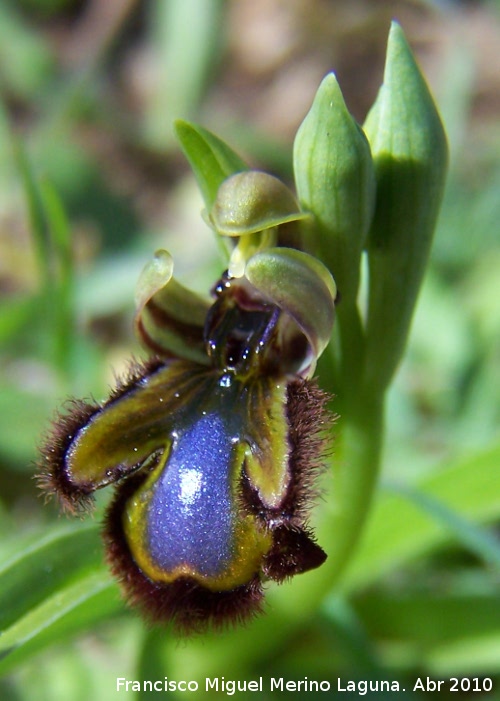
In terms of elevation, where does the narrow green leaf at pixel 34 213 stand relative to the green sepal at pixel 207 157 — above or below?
above

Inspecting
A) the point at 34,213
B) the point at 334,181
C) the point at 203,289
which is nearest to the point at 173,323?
the point at 334,181

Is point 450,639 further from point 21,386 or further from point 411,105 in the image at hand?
point 21,386

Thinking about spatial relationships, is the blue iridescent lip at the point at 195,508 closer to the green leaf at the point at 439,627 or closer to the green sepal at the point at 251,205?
the green sepal at the point at 251,205

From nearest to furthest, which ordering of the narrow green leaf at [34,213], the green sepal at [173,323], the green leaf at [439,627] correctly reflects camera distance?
1. the green sepal at [173,323]
2. the green leaf at [439,627]
3. the narrow green leaf at [34,213]

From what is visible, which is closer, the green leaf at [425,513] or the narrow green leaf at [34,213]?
the green leaf at [425,513]

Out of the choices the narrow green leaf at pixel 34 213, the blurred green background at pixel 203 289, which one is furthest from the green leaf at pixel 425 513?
the narrow green leaf at pixel 34 213

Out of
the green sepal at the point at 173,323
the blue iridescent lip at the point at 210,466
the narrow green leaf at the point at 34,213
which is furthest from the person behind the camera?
the narrow green leaf at the point at 34,213

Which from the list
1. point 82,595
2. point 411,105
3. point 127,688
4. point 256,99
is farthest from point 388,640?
point 256,99

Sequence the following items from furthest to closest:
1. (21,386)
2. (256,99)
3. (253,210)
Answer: (256,99)
(21,386)
(253,210)

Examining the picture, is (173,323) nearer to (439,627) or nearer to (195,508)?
(195,508)
